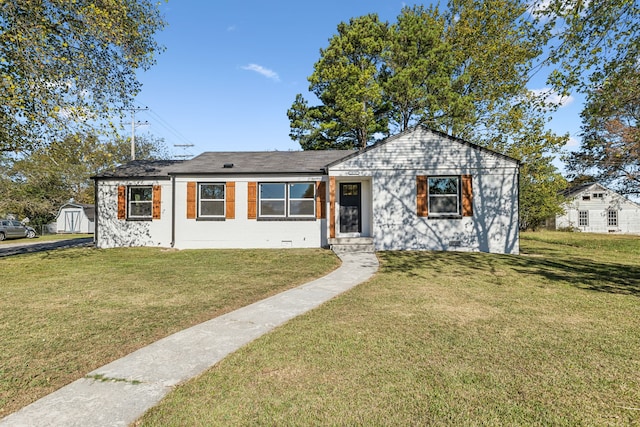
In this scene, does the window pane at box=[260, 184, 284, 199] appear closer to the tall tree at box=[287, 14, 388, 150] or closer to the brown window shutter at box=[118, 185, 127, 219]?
the brown window shutter at box=[118, 185, 127, 219]

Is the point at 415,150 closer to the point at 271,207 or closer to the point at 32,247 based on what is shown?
the point at 271,207

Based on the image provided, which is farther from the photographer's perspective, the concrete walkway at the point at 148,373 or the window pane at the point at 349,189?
the window pane at the point at 349,189

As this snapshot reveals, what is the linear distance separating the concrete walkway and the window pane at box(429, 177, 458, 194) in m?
8.62

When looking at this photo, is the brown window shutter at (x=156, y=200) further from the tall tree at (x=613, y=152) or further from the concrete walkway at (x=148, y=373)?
the tall tree at (x=613, y=152)

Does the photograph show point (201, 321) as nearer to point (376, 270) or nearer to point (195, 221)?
point (376, 270)

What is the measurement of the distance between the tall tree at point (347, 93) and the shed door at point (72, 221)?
22.1m

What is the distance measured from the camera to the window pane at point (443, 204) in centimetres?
1181

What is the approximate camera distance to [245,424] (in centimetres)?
216

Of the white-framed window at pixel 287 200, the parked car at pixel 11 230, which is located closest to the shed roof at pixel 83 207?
the parked car at pixel 11 230

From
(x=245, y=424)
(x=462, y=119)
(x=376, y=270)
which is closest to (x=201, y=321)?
(x=245, y=424)

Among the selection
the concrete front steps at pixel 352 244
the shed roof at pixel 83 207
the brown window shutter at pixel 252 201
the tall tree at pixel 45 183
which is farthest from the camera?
the shed roof at pixel 83 207

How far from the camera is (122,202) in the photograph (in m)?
13.5

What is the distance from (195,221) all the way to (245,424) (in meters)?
11.8

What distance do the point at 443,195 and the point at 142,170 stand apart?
13355mm
